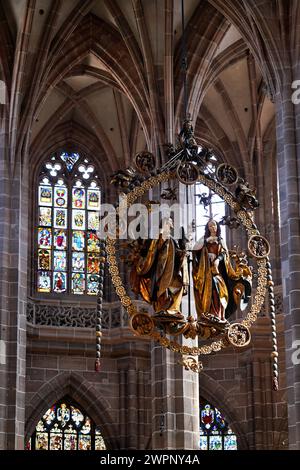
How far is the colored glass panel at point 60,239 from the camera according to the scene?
33.2 metres

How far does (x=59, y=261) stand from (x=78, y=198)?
5.37 ft

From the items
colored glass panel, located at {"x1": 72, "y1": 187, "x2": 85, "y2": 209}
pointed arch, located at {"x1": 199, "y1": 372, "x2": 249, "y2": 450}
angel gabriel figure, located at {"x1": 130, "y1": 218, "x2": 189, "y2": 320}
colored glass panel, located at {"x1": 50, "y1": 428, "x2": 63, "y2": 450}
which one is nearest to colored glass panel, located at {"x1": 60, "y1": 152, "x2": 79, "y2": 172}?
colored glass panel, located at {"x1": 72, "y1": 187, "x2": 85, "y2": 209}

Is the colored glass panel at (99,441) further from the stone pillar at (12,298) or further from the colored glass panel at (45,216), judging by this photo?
the colored glass panel at (45,216)

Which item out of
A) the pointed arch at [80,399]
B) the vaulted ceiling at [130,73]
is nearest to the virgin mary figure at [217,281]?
the vaulted ceiling at [130,73]

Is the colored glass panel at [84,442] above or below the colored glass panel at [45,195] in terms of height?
below

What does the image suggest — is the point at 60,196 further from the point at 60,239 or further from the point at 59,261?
the point at 59,261

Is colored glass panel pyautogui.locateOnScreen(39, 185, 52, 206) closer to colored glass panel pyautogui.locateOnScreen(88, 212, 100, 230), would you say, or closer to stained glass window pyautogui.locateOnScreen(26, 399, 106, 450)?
colored glass panel pyautogui.locateOnScreen(88, 212, 100, 230)

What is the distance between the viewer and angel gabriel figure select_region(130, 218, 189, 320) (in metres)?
24.1

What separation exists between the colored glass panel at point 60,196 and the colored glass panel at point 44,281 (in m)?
1.68

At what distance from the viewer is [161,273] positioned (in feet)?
79.1

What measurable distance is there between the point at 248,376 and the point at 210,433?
1499 mm

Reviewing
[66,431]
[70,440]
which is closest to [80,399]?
[66,431]
